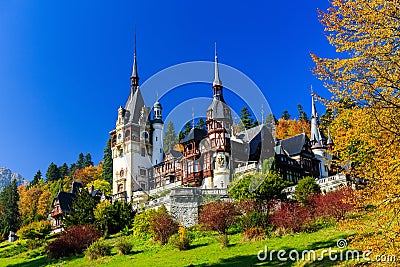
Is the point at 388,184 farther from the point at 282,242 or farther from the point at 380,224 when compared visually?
the point at 282,242

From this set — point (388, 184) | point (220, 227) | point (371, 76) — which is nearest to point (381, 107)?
point (371, 76)

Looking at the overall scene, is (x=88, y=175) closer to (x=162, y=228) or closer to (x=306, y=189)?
(x=162, y=228)

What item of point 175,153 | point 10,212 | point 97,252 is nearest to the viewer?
point 97,252

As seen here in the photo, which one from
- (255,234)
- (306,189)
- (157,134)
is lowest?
(255,234)

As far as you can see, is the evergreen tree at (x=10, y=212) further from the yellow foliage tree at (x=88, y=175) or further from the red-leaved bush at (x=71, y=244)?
the red-leaved bush at (x=71, y=244)

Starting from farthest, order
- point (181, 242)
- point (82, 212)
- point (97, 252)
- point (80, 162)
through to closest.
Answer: point (80, 162) → point (82, 212) → point (97, 252) → point (181, 242)

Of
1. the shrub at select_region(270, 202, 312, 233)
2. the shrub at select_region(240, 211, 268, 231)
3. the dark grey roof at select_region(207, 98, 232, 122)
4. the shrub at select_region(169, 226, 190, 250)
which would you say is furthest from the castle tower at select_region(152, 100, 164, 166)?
the shrub at select_region(270, 202, 312, 233)

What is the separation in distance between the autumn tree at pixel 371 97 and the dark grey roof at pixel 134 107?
5699 cm

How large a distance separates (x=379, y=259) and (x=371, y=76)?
3.93m

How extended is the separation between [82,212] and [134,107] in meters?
26.4

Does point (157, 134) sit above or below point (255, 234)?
above

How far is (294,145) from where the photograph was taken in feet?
184

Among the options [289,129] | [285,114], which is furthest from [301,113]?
[289,129]

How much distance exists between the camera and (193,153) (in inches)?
2173
